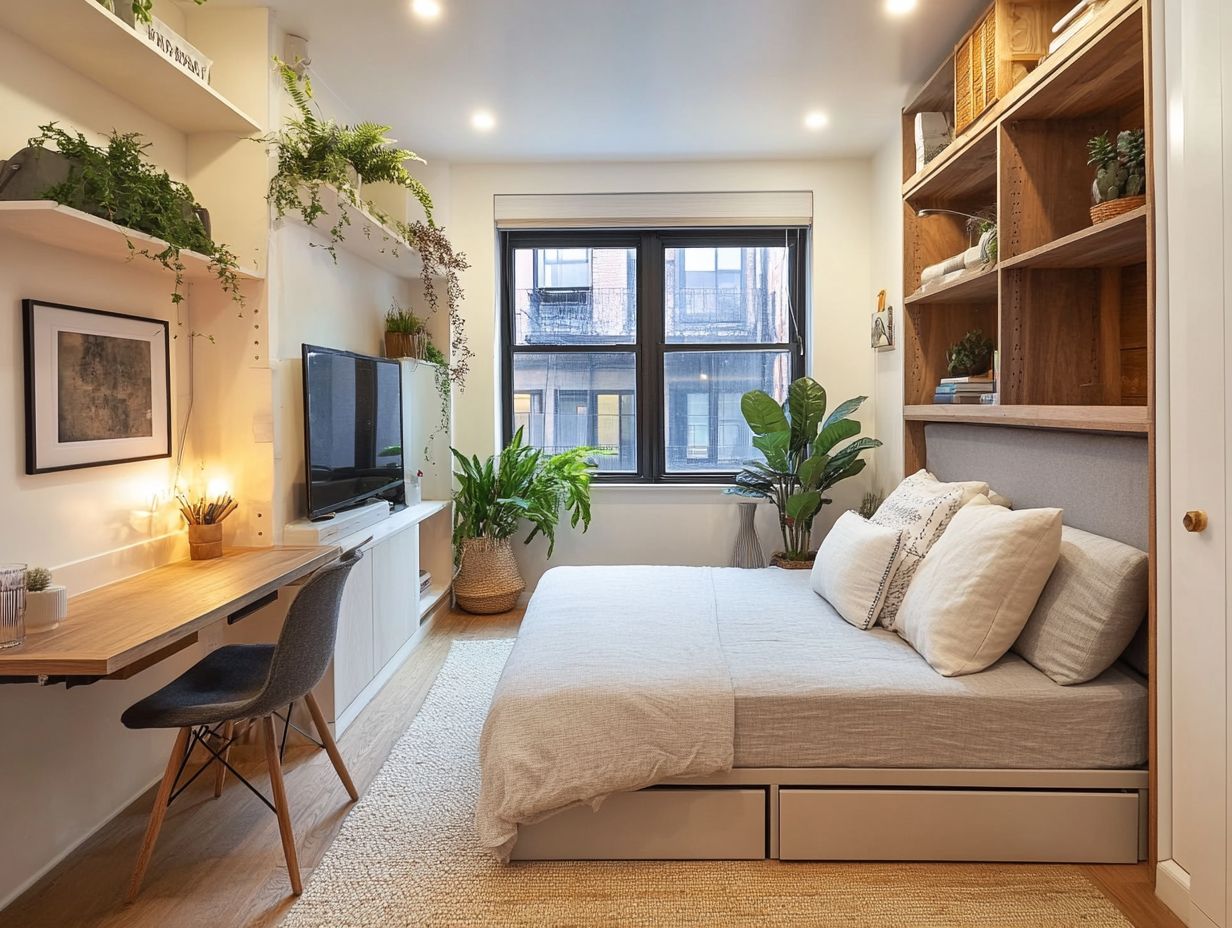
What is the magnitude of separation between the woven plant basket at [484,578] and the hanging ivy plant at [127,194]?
248 centimetres

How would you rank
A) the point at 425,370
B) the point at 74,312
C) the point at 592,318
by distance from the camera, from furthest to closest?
1. the point at 592,318
2. the point at 425,370
3. the point at 74,312

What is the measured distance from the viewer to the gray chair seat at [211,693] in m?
1.98

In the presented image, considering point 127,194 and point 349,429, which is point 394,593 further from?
point 127,194

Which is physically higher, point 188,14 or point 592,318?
point 188,14

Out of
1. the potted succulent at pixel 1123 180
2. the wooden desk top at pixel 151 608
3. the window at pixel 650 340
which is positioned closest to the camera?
the wooden desk top at pixel 151 608

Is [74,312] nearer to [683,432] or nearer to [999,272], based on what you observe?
[999,272]

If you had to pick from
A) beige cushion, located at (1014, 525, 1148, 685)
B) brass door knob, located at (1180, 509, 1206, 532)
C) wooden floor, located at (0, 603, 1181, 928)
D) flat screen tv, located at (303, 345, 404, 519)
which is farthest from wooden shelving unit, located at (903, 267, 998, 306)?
flat screen tv, located at (303, 345, 404, 519)

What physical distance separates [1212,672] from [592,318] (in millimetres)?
3867

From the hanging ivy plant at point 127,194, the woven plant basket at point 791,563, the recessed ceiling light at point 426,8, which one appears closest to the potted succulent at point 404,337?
the recessed ceiling light at point 426,8

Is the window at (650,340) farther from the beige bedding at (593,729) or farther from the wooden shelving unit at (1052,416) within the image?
the beige bedding at (593,729)

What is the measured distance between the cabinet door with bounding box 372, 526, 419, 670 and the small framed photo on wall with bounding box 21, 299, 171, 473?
41.2 inches

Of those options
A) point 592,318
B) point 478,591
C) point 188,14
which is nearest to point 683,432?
point 592,318

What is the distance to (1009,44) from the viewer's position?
8.93 ft

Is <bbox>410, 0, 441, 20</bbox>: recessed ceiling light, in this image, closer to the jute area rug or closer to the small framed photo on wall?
the small framed photo on wall
